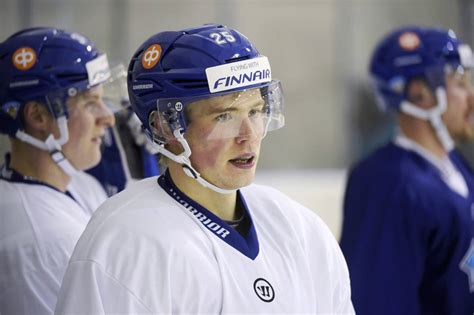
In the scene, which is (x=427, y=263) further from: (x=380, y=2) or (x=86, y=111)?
(x=380, y=2)

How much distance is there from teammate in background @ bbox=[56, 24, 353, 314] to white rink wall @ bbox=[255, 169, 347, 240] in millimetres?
2750

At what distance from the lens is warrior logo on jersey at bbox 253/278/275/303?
160cm

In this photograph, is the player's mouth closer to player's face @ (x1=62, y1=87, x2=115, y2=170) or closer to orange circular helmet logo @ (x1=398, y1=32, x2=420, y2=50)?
player's face @ (x1=62, y1=87, x2=115, y2=170)

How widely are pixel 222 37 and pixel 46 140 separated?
0.66 m

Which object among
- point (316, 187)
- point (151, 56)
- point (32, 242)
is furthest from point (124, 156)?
point (316, 187)

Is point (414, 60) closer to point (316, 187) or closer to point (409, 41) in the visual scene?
point (409, 41)

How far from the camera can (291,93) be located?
4.86 m

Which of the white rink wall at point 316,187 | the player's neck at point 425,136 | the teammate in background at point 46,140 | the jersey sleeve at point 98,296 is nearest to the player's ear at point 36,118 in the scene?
the teammate in background at point 46,140

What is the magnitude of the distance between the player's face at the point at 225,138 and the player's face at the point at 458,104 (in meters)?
1.34

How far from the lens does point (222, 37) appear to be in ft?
5.55

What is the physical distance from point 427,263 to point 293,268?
1.05 metres

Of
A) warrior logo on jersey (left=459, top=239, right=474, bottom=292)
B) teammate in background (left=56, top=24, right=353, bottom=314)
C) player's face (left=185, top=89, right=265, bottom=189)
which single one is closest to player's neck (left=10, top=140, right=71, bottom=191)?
teammate in background (left=56, top=24, right=353, bottom=314)

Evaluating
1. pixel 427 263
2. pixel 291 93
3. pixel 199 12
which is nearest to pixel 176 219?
pixel 427 263

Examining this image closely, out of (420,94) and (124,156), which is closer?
(124,156)
